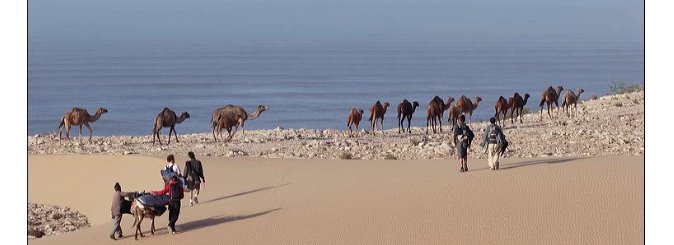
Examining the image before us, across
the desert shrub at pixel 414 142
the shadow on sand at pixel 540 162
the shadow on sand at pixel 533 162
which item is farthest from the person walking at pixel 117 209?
the desert shrub at pixel 414 142

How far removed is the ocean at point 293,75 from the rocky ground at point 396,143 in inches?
908

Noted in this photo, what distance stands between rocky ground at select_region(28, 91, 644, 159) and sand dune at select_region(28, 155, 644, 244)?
3.38m

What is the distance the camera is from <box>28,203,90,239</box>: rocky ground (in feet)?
86.5

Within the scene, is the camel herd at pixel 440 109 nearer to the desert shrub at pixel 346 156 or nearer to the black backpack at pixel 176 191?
the desert shrub at pixel 346 156

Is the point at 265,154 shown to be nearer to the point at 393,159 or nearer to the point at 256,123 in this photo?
the point at 393,159

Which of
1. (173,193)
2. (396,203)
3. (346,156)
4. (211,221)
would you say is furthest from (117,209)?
(346,156)

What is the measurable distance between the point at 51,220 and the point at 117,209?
6885 mm

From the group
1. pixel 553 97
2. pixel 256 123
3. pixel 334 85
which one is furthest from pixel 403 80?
pixel 553 97

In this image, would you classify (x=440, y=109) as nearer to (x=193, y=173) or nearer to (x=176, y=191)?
(x=193, y=173)

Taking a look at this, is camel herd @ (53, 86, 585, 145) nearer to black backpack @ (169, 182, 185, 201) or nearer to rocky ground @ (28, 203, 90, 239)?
rocky ground @ (28, 203, 90, 239)

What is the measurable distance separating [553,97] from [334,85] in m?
52.8

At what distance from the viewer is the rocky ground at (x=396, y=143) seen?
33344 mm

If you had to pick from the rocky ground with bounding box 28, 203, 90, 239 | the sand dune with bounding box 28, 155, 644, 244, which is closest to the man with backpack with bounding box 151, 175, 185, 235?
the sand dune with bounding box 28, 155, 644, 244

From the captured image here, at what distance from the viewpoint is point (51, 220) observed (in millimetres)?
28094
